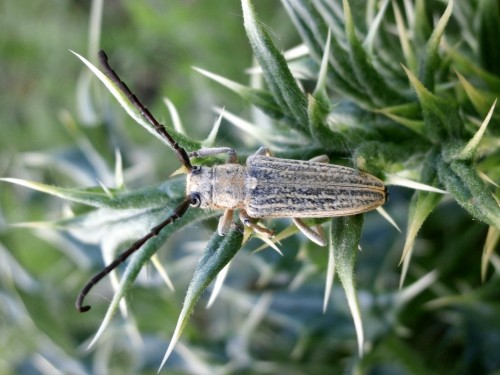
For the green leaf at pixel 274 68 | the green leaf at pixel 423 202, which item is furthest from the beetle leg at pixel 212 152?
the green leaf at pixel 423 202

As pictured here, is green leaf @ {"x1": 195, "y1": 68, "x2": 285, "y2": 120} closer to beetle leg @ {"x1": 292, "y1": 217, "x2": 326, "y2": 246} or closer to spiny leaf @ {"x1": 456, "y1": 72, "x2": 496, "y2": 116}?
beetle leg @ {"x1": 292, "y1": 217, "x2": 326, "y2": 246}

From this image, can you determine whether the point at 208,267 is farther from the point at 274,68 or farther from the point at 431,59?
the point at 431,59

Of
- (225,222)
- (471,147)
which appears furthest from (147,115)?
(471,147)

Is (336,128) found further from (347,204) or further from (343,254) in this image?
(343,254)

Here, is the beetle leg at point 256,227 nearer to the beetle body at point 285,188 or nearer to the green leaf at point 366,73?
the beetle body at point 285,188

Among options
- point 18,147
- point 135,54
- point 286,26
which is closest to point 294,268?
point 286,26
